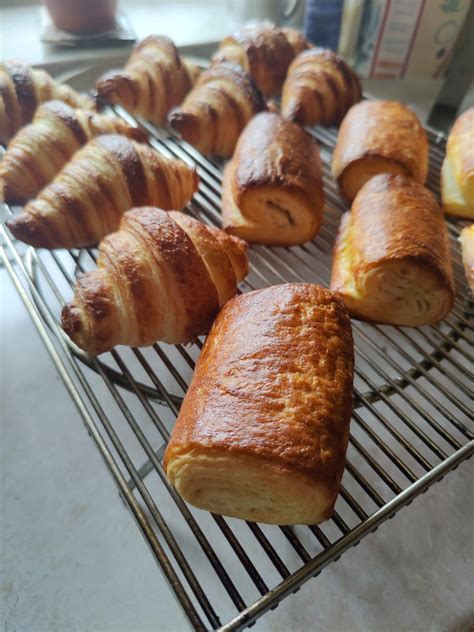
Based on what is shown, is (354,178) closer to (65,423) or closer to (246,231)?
(246,231)

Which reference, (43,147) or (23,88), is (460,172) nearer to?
(43,147)

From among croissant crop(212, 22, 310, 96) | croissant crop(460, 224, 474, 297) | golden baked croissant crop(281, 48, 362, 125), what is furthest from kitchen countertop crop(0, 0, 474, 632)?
croissant crop(212, 22, 310, 96)

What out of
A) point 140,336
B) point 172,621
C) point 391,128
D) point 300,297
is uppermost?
point 391,128

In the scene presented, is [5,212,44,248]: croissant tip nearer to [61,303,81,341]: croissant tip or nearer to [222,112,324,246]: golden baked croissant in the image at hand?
[61,303,81,341]: croissant tip

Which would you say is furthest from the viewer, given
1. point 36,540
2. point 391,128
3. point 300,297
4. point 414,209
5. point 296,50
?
point 296,50

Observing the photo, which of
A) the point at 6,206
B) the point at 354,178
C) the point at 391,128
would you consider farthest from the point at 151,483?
the point at 391,128
